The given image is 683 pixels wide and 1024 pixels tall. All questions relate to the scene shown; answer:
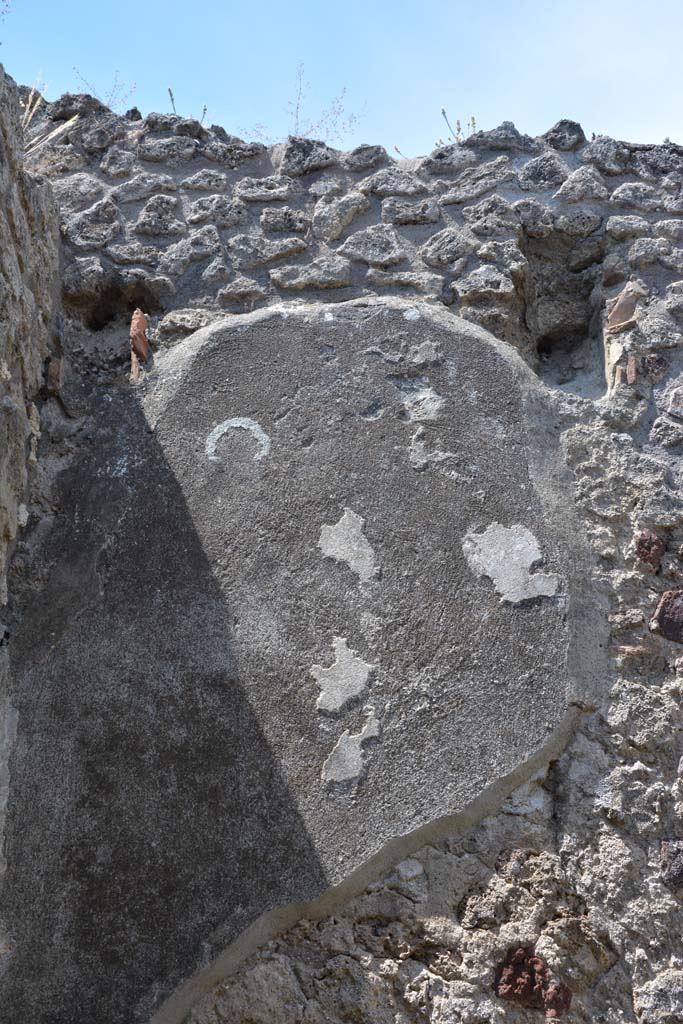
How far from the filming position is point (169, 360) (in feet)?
10.00

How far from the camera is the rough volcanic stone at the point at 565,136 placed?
3486mm

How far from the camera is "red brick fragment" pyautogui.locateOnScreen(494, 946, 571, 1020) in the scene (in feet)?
7.07

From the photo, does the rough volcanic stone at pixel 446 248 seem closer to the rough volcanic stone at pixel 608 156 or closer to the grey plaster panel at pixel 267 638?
Result: the grey plaster panel at pixel 267 638

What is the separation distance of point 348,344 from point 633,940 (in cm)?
170

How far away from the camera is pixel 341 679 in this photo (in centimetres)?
249

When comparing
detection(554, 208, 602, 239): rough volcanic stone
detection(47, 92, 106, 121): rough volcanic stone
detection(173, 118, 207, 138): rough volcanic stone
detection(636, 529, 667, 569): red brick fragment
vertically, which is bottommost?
detection(636, 529, 667, 569): red brick fragment

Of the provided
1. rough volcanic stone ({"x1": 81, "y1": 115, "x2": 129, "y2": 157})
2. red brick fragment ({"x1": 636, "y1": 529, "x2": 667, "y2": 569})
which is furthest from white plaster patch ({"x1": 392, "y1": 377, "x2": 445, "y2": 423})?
rough volcanic stone ({"x1": 81, "y1": 115, "x2": 129, "y2": 157})

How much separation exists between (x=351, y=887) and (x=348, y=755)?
0.29m

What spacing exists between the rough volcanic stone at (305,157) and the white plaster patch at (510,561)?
1.53 m

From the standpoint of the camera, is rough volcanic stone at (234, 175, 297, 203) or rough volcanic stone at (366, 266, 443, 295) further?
rough volcanic stone at (234, 175, 297, 203)

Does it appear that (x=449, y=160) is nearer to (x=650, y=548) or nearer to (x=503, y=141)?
(x=503, y=141)

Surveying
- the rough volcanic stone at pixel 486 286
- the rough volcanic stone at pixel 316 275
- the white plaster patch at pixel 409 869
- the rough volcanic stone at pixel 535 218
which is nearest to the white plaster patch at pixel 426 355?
the rough volcanic stone at pixel 486 286

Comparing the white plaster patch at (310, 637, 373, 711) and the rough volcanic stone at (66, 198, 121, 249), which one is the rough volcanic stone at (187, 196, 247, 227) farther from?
the white plaster patch at (310, 637, 373, 711)

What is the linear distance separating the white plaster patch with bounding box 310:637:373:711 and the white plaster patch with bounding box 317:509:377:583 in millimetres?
211
